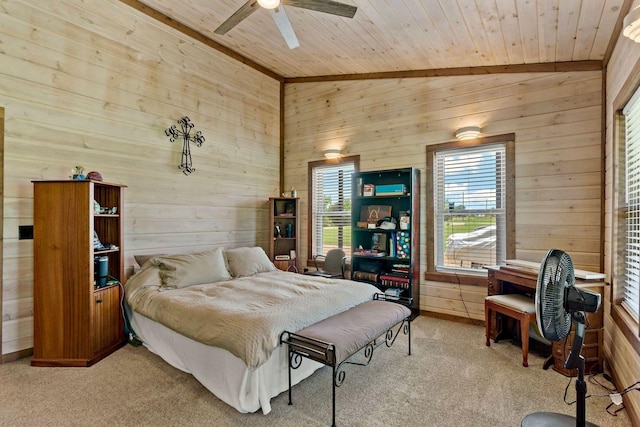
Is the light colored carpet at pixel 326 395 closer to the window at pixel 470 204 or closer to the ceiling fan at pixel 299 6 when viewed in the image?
the window at pixel 470 204

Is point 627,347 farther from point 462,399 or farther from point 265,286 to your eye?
point 265,286

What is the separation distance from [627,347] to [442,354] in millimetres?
1299

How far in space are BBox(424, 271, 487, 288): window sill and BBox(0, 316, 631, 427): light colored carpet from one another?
0.95 metres

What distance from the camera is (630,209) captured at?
8.10 ft

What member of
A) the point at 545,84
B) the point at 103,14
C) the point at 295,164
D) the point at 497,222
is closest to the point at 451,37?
the point at 545,84

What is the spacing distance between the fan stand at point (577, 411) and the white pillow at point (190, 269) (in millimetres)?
2913

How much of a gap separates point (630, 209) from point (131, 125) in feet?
15.2

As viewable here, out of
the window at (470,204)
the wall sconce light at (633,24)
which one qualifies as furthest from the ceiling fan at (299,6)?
the window at (470,204)

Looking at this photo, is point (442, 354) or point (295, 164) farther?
point (295, 164)

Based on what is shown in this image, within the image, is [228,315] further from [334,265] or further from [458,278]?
[458,278]

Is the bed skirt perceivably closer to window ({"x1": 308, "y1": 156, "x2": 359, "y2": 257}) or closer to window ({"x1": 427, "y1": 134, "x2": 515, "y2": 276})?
window ({"x1": 427, "y1": 134, "x2": 515, "y2": 276})

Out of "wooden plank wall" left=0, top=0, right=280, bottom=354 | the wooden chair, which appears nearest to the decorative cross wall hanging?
"wooden plank wall" left=0, top=0, right=280, bottom=354

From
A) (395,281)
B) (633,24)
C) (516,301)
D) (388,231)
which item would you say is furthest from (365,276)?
(633,24)

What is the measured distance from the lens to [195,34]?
410 centimetres
